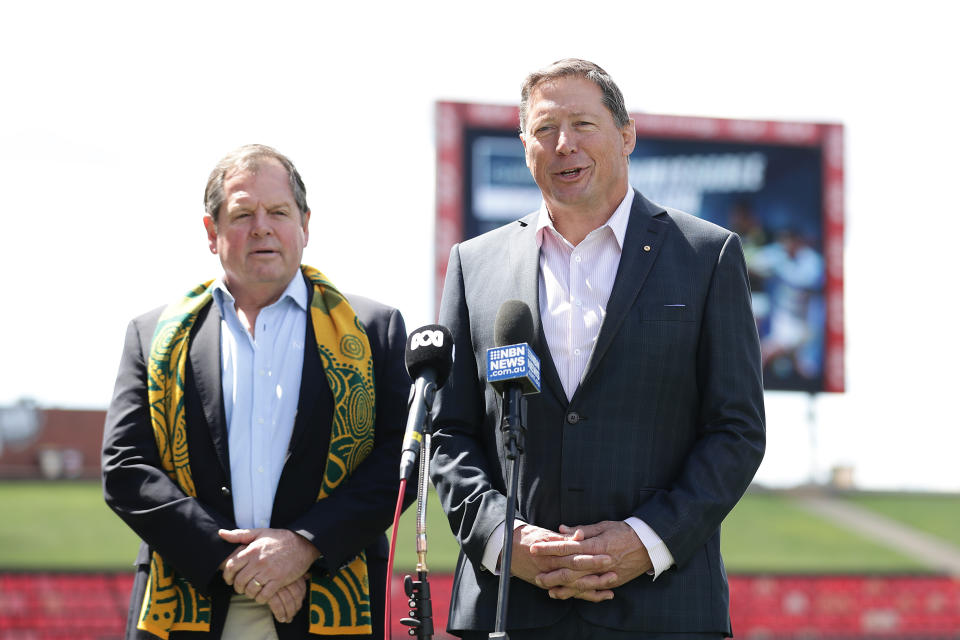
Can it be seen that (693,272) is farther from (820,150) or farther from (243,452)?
(820,150)

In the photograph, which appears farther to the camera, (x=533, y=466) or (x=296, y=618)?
(x=296, y=618)

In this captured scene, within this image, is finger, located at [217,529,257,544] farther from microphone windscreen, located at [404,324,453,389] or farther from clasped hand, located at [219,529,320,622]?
microphone windscreen, located at [404,324,453,389]

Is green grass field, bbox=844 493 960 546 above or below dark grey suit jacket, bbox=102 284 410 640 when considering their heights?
below

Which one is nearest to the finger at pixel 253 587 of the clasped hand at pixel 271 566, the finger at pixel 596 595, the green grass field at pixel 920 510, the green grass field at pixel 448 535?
the clasped hand at pixel 271 566

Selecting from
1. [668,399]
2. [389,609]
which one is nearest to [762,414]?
[668,399]

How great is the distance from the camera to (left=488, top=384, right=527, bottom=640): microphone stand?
86.8 inches

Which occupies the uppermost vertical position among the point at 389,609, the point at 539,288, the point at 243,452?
the point at 539,288

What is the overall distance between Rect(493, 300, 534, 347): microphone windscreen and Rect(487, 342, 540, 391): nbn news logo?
53mm

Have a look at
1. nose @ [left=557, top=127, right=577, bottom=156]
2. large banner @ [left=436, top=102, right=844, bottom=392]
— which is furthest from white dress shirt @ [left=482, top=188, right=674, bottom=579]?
large banner @ [left=436, top=102, right=844, bottom=392]

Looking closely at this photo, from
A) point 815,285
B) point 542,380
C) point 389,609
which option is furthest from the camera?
point 815,285

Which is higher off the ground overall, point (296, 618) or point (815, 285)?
point (815, 285)

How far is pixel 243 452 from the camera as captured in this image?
3121 mm

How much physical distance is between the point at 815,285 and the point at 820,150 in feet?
4.86

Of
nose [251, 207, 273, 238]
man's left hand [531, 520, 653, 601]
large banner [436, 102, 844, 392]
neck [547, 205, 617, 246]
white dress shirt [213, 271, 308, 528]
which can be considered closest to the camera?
man's left hand [531, 520, 653, 601]
